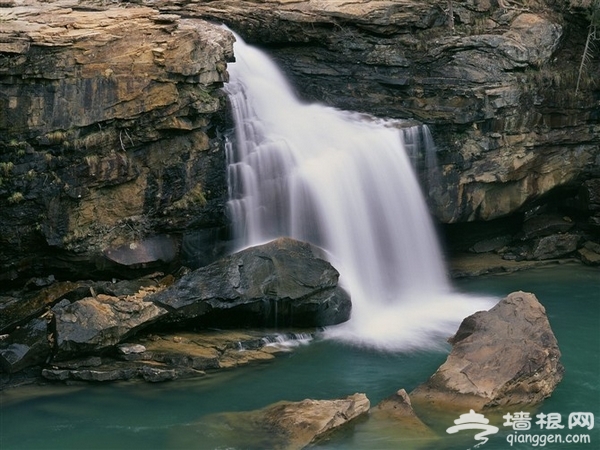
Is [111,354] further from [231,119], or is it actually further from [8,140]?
[231,119]

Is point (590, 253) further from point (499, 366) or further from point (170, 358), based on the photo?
point (170, 358)

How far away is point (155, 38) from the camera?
55.0 ft

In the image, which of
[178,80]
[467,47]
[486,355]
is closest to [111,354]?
[178,80]

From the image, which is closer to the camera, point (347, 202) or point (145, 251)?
point (145, 251)

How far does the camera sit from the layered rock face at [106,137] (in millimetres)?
15688

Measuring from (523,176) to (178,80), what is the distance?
348 inches

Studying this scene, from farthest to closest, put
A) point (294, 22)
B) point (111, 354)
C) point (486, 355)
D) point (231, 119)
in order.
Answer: point (294, 22) → point (231, 119) → point (111, 354) → point (486, 355)

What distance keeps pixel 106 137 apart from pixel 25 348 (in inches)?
152

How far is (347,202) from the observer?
1919cm

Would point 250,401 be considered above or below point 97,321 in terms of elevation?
below

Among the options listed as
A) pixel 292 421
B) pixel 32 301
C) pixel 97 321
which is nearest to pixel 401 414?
pixel 292 421

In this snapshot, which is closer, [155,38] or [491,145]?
[155,38]

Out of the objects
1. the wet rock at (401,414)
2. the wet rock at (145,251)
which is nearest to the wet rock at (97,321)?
the wet rock at (145,251)

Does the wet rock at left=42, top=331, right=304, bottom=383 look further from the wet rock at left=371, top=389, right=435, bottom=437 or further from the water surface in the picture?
the wet rock at left=371, top=389, right=435, bottom=437
